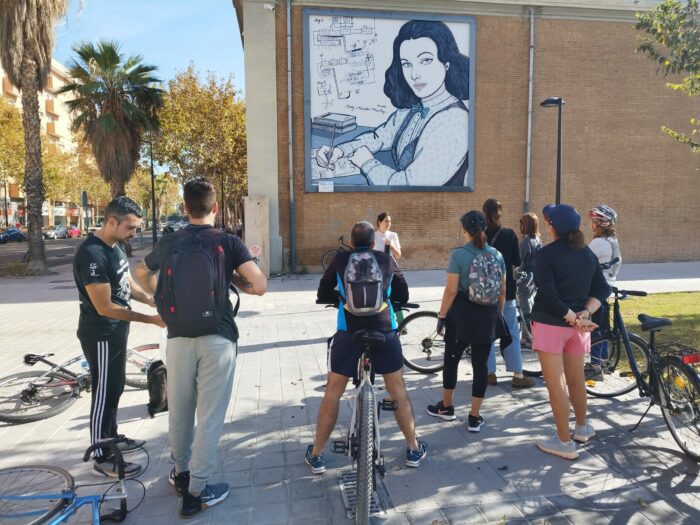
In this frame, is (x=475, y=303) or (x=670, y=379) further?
(x=475, y=303)

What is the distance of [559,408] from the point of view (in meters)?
3.73

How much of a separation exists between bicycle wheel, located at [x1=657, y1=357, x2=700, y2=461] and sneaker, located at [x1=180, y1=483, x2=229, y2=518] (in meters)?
3.28

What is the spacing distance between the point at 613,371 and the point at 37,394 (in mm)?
5495

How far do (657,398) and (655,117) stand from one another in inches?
709

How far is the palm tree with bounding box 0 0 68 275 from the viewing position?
15094mm

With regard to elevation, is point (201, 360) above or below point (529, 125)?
below

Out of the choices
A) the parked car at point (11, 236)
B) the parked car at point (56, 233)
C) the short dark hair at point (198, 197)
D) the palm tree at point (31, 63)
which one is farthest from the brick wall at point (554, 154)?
the parked car at point (56, 233)

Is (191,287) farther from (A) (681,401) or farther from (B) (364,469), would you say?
(A) (681,401)

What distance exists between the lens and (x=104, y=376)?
3.46m

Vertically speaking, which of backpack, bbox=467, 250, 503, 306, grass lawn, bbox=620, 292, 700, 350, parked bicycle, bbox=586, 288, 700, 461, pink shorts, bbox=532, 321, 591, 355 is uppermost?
backpack, bbox=467, 250, 503, 306

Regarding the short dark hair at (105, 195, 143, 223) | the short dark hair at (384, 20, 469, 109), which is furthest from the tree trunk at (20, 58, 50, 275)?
the short dark hair at (105, 195, 143, 223)

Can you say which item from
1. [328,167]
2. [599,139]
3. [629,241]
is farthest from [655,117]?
[328,167]

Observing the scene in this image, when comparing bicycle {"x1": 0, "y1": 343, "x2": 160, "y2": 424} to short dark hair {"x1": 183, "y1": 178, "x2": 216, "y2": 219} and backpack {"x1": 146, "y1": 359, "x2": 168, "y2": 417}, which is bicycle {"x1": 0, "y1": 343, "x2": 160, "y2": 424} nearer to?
backpack {"x1": 146, "y1": 359, "x2": 168, "y2": 417}

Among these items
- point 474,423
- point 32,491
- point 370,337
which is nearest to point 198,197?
point 370,337
